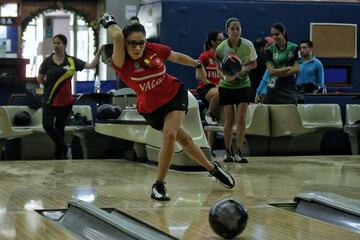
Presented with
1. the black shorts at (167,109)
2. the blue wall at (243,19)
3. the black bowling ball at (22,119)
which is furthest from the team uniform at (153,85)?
the blue wall at (243,19)

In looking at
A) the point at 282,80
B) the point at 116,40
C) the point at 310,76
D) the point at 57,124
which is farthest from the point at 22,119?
the point at 116,40

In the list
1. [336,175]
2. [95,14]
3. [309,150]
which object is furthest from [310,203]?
[95,14]

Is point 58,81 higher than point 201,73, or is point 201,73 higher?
point 201,73

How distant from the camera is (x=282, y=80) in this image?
849cm

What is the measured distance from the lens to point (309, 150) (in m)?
9.07

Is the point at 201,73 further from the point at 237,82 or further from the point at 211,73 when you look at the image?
the point at 211,73

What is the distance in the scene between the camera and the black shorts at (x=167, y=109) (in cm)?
499

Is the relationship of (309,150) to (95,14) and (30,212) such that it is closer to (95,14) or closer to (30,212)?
(30,212)

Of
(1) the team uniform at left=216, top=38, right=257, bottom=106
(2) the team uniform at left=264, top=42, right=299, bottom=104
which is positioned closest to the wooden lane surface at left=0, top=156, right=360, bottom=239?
(1) the team uniform at left=216, top=38, right=257, bottom=106

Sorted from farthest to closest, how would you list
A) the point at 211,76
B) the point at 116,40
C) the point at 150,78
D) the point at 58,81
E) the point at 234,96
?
1. the point at 211,76
2. the point at 58,81
3. the point at 234,96
4. the point at 150,78
5. the point at 116,40

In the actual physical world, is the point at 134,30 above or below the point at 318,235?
above

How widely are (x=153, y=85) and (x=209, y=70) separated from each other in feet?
10.0

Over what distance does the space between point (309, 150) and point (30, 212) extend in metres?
5.34

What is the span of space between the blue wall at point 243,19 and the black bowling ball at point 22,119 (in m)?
2.44
